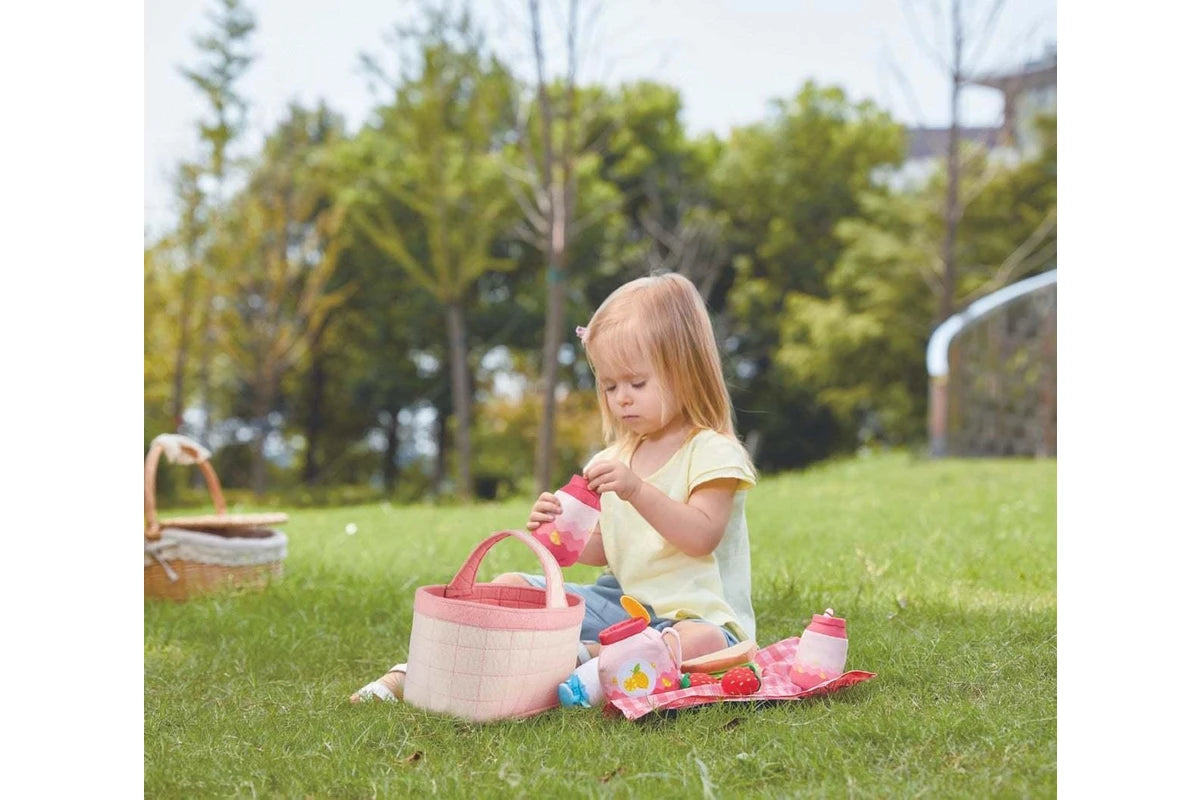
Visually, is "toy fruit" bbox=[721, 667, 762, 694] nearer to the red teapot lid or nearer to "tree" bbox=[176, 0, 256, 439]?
the red teapot lid

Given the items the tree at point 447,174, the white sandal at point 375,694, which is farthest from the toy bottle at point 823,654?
the tree at point 447,174

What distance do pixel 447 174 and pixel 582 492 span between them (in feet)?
41.1

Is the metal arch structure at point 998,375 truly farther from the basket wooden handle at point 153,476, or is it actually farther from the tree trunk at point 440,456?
the tree trunk at point 440,456

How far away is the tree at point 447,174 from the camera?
12.8 meters

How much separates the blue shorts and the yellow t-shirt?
0.06ft

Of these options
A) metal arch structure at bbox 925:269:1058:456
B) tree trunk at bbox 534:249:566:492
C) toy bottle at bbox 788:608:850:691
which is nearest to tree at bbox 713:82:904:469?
metal arch structure at bbox 925:269:1058:456

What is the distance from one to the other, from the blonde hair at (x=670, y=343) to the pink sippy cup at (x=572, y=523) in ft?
0.95

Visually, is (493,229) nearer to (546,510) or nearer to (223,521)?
(223,521)

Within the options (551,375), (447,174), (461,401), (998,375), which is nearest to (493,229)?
(447,174)

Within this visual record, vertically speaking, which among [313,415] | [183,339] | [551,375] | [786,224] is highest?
[786,224]

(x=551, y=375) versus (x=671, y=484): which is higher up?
(x=551, y=375)

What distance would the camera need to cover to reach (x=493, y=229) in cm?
1452

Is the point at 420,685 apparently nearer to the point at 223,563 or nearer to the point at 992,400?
the point at 223,563
